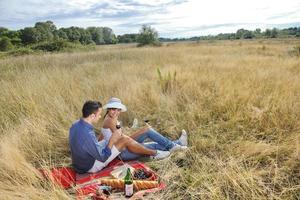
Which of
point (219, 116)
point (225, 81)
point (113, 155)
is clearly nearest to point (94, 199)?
point (113, 155)

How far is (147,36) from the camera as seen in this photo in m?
52.5

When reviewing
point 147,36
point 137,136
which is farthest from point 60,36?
point 137,136

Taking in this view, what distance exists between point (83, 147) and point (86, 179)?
382 millimetres

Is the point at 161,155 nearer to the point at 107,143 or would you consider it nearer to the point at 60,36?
the point at 107,143

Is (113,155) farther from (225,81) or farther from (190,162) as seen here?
(225,81)

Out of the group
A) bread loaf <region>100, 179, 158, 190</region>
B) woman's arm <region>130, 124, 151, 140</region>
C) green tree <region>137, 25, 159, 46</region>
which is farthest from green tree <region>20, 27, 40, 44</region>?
bread loaf <region>100, 179, 158, 190</region>

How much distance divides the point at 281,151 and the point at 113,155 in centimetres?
211

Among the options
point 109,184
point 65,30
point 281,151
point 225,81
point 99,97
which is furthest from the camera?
point 65,30

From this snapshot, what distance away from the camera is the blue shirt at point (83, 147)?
380 cm

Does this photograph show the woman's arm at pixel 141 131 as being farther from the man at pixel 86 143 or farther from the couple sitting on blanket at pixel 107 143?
the man at pixel 86 143

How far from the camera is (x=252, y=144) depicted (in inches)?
154

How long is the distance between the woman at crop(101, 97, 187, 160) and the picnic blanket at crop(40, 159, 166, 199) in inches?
7.5

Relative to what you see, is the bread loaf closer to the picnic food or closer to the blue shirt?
the picnic food

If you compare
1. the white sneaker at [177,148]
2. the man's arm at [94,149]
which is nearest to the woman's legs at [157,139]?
the white sneaker at [177,148]
